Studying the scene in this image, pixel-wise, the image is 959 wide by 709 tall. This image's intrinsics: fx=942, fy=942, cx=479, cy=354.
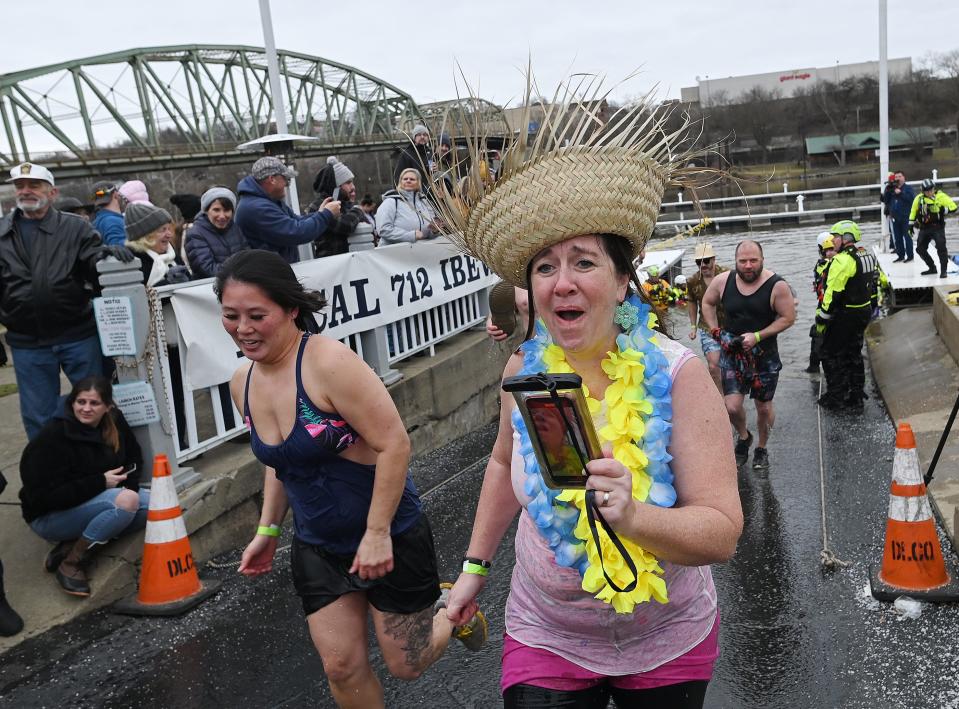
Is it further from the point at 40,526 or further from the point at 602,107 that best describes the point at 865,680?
the point at 40,526

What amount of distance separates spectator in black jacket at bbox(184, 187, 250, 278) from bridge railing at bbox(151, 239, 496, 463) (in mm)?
561

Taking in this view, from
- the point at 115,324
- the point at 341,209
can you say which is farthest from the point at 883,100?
the point at 115,324

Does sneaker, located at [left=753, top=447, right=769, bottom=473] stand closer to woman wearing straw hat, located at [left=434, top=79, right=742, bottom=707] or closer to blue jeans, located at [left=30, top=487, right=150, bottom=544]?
blue jeans, located at [left=30, top=487, right=150, bottom=544]

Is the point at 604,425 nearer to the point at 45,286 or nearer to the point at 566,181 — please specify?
the point at 566,181

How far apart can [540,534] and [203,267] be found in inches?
192

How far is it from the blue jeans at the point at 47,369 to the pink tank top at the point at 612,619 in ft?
13.9

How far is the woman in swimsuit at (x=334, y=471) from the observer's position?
3.20 metres

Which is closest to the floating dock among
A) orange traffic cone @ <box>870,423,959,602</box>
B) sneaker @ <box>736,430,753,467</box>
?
sneaker @ <box>736,430,753,467</box>

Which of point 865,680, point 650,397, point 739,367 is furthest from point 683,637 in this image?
point 739,367

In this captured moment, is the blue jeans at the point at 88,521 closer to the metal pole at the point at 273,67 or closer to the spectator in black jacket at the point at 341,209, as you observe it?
the spectator in black jacket at the point at 341,209

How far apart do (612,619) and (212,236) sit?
16.9 ft

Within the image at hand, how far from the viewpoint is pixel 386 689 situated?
434 cm

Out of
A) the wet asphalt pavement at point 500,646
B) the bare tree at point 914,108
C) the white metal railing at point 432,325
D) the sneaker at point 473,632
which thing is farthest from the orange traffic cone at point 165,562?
the bare tree at point 914,108

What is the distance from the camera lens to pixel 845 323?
9.33 metres
